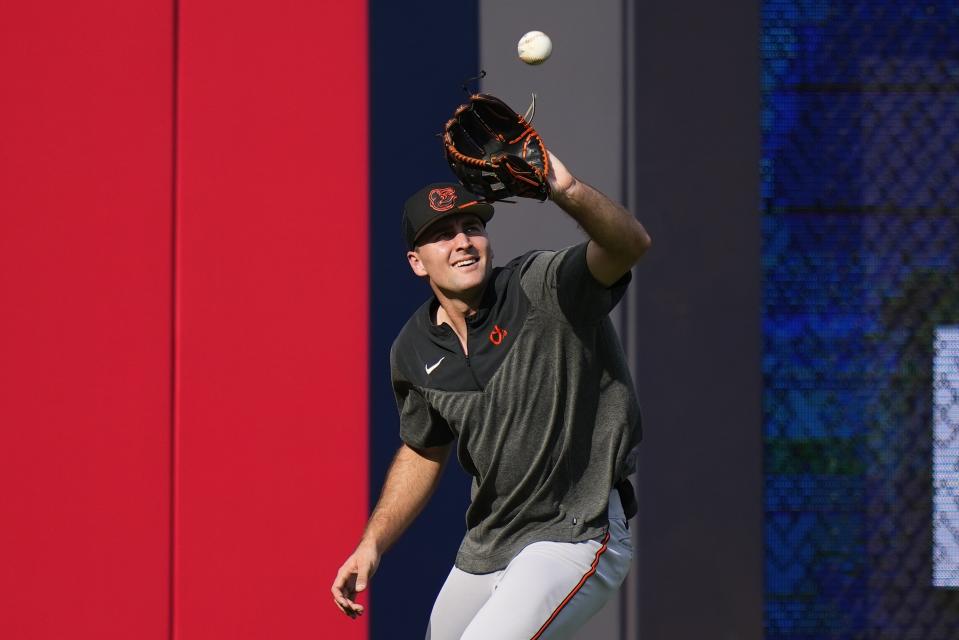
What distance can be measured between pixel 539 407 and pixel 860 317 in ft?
5.71

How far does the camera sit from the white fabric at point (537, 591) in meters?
2.67

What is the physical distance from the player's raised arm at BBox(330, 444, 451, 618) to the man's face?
0.55 meters

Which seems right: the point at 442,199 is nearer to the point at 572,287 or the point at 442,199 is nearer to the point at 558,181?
the point at 572,287

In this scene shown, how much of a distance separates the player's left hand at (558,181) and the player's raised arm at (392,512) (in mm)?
1107

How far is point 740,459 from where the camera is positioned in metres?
3.91

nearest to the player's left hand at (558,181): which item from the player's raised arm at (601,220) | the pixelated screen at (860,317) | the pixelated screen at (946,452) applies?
the player's raised arm at (601,220)

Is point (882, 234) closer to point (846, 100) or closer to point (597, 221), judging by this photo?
point (846, 100)

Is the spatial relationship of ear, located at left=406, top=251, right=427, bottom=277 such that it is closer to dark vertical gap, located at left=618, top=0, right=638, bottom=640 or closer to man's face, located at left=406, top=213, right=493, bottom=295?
man's face, located at left=406, top=213, right=493, bottom=295

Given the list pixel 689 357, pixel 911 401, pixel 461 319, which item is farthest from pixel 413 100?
pixel 911 401
